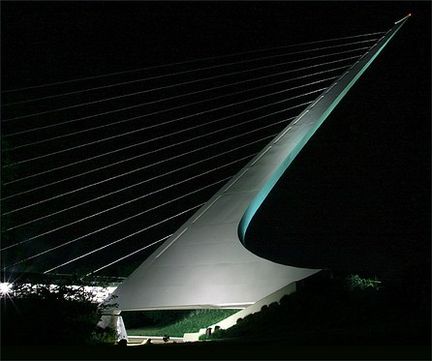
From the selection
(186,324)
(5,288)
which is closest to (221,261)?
(5,288)

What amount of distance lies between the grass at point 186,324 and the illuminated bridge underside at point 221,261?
7.29 feet

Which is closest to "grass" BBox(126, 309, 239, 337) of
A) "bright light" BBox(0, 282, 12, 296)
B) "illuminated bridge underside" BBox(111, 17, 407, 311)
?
"illuminated bridge underside" BBox(111, 17, 407, 311)

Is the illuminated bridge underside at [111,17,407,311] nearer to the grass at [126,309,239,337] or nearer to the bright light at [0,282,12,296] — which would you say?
the bright light at [0,282,12,296]

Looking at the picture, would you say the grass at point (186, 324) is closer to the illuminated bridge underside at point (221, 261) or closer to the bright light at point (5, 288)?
the illuminated bridge underside at point (221, 261)

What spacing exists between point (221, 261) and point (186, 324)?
12.5ft

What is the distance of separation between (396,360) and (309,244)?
1121cm

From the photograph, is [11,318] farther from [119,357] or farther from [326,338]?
[326,338]

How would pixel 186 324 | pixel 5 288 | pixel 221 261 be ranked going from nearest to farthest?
1. pixel 5 288
2. pixel 221 261
3. pixel 186 324

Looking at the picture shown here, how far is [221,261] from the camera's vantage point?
10.5m

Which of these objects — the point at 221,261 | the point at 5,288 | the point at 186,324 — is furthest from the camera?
the point at 186,324

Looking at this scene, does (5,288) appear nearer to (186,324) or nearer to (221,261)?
(221,261)

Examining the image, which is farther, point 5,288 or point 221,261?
point 221,261

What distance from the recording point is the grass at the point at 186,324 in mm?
12898

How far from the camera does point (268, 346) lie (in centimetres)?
679
